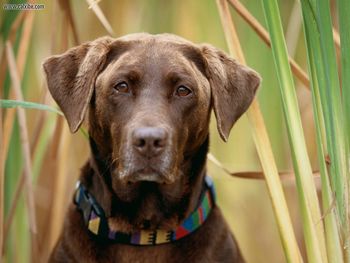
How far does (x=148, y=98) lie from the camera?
3074mm

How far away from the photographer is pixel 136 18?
4555 millimetres

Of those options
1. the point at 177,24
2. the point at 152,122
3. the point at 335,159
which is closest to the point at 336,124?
the point at 335,159

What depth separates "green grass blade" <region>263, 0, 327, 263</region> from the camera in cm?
275

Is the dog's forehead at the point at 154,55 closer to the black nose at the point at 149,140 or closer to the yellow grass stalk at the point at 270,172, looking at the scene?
the yellow grass stalk at the point at 270,172

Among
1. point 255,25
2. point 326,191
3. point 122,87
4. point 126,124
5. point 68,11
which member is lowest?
point 326,191

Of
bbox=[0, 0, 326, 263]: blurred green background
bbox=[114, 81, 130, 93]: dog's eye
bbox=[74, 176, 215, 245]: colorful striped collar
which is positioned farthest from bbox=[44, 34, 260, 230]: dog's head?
bbox=[0, 0, 326, 263]: blurred green background

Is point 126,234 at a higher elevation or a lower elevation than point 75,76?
lower

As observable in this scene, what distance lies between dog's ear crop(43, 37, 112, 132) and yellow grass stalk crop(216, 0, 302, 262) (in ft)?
1.71

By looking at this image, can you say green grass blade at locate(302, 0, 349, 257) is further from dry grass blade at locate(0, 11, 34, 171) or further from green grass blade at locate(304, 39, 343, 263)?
dry grass blade at locate(0, 11, 34, 171)

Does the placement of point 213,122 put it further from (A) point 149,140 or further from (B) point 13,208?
(A) point 149,140

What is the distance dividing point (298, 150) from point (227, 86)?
61cm

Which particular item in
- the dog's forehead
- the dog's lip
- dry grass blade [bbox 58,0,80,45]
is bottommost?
the dog's lip

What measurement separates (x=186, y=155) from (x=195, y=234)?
329mm

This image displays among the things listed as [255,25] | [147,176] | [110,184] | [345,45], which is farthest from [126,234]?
[345,45]
